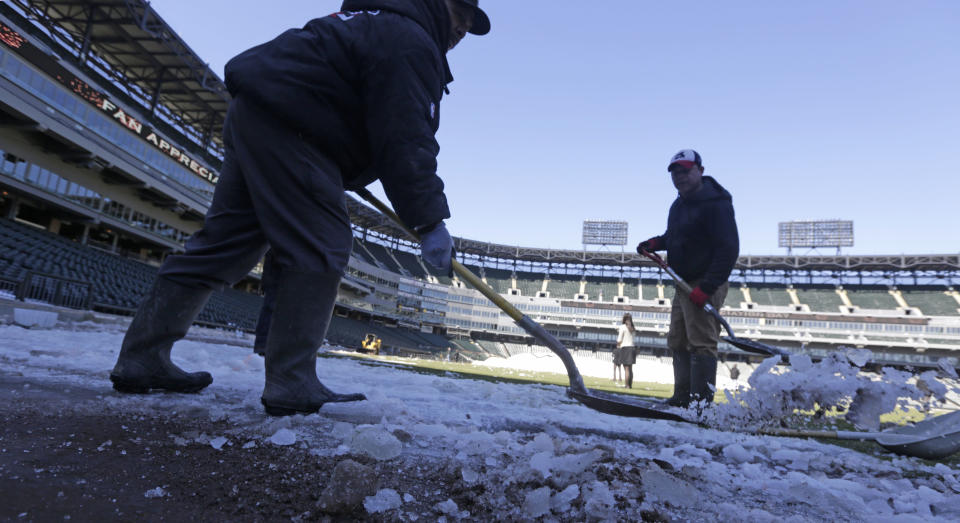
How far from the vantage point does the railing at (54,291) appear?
852 centimetres

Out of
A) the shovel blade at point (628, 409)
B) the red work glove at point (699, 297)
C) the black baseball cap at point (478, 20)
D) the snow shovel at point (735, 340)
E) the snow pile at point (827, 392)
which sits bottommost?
the shovel blade at point (628, 409)

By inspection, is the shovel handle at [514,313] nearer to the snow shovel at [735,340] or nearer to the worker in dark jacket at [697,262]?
the worker in dark jacket at [697,262]

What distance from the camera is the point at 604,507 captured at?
0.85 m

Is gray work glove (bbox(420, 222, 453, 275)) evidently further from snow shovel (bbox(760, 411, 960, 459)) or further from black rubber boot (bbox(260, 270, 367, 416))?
snow shovel (bbox(760, 411, 960, 459))

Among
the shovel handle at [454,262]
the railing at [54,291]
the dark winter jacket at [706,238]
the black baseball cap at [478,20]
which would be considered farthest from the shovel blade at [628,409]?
the railing at [54,291]

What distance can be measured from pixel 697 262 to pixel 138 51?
91.3 ft

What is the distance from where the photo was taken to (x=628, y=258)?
50438 millimetres

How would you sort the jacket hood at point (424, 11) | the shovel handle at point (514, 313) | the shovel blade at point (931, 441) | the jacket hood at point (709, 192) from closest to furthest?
the jacket hood at point (424, 11) → the shovel blade at point (931, 441) → the shovel handle at point (514, 313) → the jacket hood at point (709, 192)

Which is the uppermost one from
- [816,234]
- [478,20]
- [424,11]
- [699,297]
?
[816,234]

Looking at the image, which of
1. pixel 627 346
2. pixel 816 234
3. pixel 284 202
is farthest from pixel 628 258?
pixel 284 202

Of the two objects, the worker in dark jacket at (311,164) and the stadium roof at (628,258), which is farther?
the stadium roof at (628,258)

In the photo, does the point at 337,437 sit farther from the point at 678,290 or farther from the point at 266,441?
the point at 678,290

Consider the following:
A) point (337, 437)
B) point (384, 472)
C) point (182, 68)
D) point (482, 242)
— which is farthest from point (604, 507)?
point (482, 242)

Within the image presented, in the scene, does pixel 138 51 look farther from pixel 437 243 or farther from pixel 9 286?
pixel 437 243
